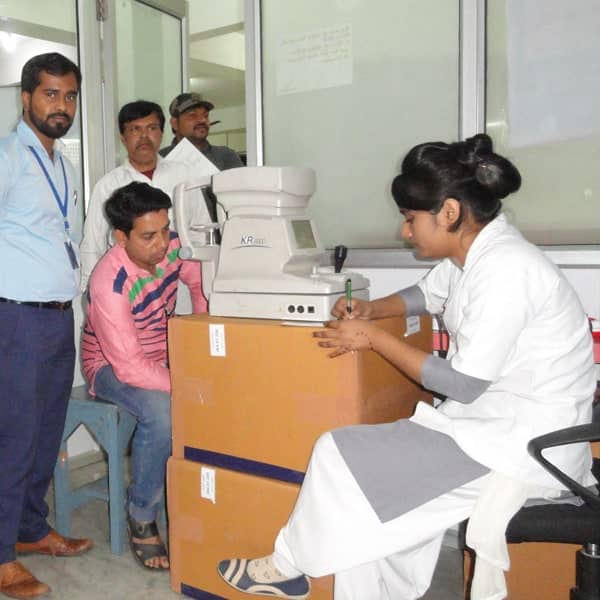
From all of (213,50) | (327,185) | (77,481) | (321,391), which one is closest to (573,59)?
(327,185)

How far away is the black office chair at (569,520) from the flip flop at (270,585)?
512 millimetres

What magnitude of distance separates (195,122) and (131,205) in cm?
109

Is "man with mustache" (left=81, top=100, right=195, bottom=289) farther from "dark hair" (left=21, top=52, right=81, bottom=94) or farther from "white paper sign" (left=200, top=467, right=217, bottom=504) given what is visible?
"white paper sign" (left=200, top=467, right=217, bottom=504)

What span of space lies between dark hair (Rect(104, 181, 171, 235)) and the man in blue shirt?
142 millimetres

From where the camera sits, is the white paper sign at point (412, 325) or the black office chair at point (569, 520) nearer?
the black office chair at point (569, 520)

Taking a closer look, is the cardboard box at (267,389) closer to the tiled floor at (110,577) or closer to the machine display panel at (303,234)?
the machine display panel at (303,234)

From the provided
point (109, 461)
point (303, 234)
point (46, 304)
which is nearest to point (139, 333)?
point (46, 304)

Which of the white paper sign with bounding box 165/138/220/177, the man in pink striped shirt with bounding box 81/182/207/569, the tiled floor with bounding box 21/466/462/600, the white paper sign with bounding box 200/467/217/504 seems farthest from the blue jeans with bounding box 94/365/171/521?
the white paper sign with bounding box 165/138/220/177

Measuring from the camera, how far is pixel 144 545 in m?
2.03

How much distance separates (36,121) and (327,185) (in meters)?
1.13

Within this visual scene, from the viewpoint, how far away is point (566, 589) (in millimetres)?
1680

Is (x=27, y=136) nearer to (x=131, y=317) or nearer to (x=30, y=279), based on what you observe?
(x=30, y=279)

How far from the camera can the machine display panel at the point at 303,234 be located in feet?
5.62

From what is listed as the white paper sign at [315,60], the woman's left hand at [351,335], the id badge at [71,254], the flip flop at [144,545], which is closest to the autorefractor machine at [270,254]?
the woman's left hand at [351,335]
